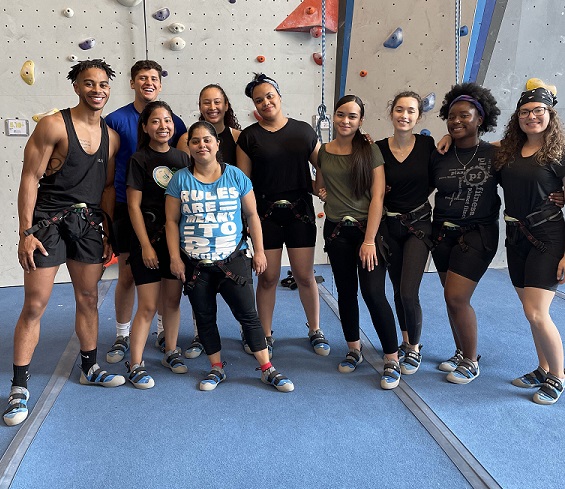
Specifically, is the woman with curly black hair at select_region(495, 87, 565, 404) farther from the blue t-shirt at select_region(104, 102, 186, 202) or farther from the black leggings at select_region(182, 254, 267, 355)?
the blue t-shirt at select_region(104, 102, 186, 202)

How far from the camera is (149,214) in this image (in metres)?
2.42

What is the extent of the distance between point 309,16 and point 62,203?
9.98 ft

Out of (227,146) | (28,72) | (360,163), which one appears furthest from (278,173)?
(28,72)

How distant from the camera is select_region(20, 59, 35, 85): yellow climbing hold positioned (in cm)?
396

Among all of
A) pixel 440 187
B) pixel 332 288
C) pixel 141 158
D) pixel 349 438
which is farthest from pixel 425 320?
pixel 141 158

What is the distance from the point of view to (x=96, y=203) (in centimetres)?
233

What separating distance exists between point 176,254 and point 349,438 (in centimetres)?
111

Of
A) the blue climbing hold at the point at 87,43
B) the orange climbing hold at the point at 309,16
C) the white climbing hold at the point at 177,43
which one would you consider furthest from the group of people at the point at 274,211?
the orange climbing hold at the point at 309,16

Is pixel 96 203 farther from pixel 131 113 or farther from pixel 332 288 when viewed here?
pixel 332 288

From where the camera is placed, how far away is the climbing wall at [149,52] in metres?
4.08

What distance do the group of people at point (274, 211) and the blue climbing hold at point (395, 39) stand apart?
1.97 metres

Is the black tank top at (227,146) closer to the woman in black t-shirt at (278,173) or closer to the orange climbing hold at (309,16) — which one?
the woman in black t-shirt at (278,173)

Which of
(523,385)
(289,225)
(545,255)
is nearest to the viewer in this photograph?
(545,255)

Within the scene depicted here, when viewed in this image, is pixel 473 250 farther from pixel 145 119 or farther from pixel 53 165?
pixel 53 165
